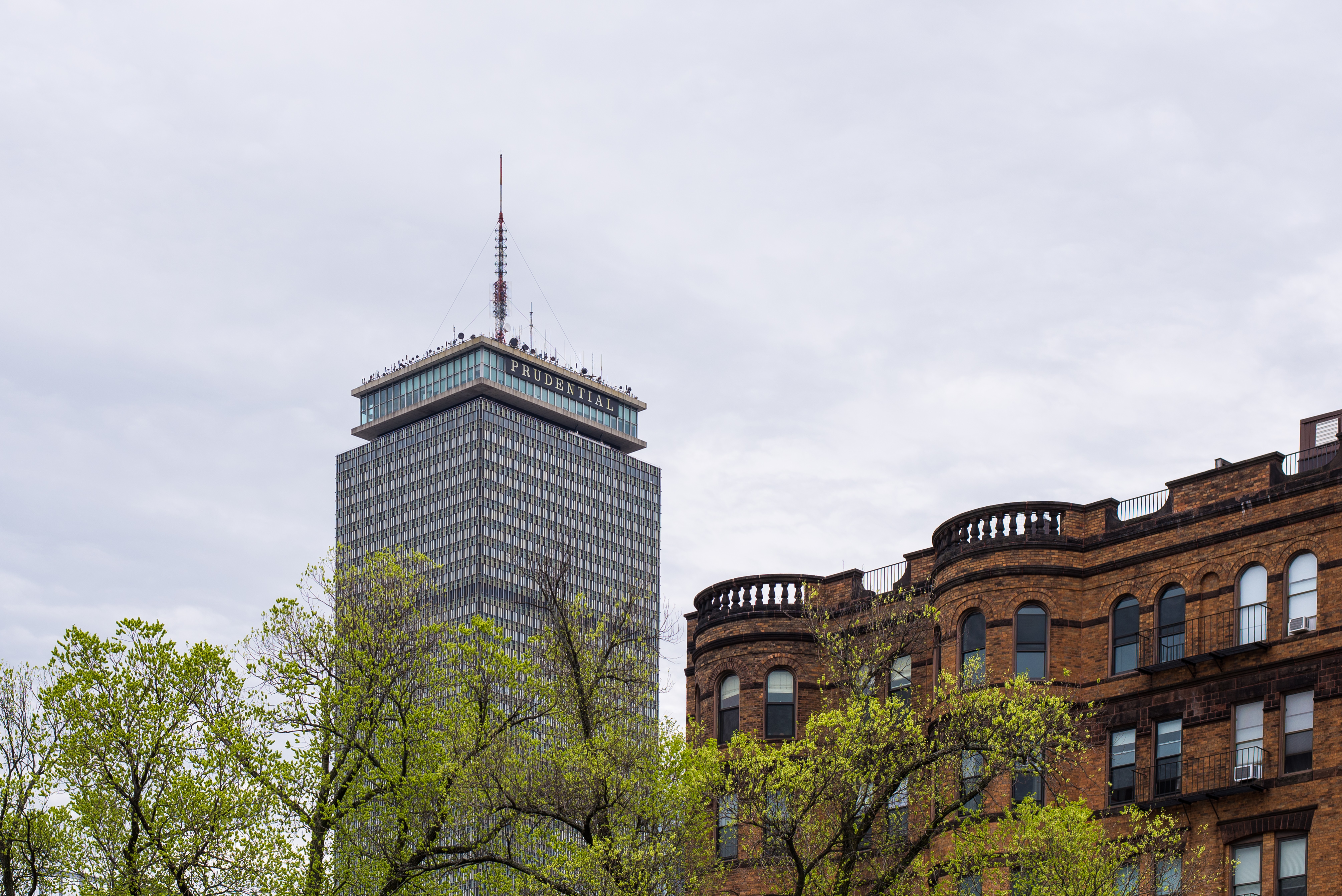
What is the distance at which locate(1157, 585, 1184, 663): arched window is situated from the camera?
154ft

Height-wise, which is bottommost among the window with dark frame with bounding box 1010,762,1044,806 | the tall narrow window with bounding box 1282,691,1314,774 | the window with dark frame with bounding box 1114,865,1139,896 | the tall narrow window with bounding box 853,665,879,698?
the window with dark frame with bounding box 1114,865,1139,896

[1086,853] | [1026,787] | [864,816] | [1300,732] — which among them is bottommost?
[1086,853]

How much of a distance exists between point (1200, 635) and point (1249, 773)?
356cm

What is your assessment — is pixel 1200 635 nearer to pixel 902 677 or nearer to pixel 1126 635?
pixel 1126 635

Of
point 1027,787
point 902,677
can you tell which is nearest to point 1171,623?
point 1027,787

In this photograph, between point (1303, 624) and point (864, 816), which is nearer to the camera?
point (864, 816)

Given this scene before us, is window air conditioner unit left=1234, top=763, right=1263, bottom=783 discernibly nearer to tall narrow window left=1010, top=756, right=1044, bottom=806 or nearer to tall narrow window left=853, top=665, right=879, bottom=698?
tall narrow window left=1010, top=756, right=1044, bottom=806

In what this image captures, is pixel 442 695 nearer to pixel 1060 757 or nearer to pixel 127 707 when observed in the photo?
pixel 127 707

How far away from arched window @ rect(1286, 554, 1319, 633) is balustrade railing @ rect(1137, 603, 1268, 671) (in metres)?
0.62

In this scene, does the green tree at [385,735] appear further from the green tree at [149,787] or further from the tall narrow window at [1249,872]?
the tall narrow window at [1249,872]

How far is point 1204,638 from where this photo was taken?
46375 millimetres

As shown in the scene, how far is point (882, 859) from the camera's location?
4644 cm

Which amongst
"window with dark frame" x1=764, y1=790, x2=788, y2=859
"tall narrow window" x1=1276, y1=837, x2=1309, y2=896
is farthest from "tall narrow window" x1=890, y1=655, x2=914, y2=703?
"tall narrow window" x1=1276, y1=837, x2=1309, y2=896

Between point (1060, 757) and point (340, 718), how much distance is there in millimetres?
16495
